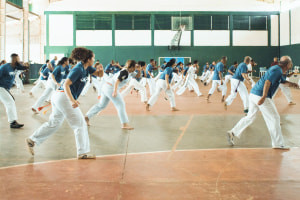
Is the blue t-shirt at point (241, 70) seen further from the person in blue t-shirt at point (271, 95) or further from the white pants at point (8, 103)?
the white pants at point (8, 103)

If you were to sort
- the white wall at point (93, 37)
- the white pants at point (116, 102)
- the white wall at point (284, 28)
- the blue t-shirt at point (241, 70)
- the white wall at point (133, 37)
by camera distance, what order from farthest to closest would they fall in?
the white wall at point (133, 37) → the white wall at point (93, 37) → the white wall at point (284, 28) → the blue t-shirt at point (241, 70) → the white pants at point (116, 102)

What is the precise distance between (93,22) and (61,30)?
4.02 metres

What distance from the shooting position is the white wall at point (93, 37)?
41219 mm

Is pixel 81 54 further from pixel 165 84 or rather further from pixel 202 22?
pixel 202 22

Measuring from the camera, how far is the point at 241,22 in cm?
4166

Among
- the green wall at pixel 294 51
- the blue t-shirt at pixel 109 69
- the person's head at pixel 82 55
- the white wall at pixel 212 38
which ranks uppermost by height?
the white wall at pixel 212 38

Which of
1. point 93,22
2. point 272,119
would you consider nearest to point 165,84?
point 272,119

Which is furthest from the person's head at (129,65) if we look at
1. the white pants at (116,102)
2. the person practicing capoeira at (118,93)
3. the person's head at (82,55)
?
the person's head at (82,55)

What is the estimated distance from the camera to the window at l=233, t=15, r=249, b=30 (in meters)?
41.6

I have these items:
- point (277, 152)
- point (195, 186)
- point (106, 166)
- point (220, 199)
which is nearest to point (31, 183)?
point (106, 166)

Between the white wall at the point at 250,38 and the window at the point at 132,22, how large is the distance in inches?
430

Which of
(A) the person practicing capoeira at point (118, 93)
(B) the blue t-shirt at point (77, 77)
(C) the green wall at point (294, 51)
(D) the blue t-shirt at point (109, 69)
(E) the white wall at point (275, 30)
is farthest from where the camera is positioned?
(E) the white wall at point (275, 30)

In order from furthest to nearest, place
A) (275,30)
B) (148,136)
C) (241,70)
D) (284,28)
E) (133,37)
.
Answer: (275,30) → (133,37) → (284,28) → (241,70) → (148,136)

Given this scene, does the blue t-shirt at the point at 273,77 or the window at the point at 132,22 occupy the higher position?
the window at the point at 132,22
